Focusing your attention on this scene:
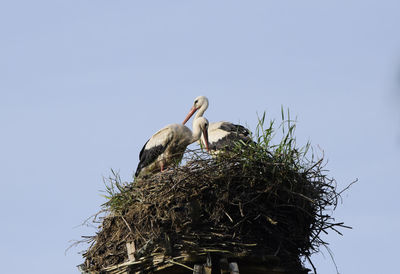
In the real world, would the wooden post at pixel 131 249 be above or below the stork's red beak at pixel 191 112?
below

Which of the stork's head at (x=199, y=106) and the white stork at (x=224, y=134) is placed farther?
the stork's head at (x=199, y=106)

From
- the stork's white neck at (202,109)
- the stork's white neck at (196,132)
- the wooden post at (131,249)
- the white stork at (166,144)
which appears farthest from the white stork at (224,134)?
the wooden post at (131,249)

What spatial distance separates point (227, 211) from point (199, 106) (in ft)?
13.2

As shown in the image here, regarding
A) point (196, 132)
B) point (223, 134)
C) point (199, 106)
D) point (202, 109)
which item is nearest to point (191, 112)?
point (199, 106)

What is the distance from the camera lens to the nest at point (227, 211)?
559 centimetres

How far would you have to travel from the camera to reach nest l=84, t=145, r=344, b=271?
559 cm

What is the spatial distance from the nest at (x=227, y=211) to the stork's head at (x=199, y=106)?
322 centimetres

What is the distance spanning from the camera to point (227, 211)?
5.80 metres

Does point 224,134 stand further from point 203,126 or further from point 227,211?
point 227,211

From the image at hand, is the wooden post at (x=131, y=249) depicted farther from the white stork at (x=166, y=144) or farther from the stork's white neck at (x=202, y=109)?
the stork's white neck at (x=202, y=109)

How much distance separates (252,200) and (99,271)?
5.06 feet

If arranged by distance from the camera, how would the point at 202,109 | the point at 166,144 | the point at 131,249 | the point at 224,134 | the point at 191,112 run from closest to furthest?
1. the point at 131,249
2. the point at 224,134
3. the point at 166,144
4. the point at 202,109
5. the point at 191,112

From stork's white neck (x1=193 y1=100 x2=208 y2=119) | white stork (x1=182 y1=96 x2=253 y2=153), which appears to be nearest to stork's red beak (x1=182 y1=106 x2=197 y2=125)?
stork's white neck (x1=193 y1=100 x2=208 y2=119)

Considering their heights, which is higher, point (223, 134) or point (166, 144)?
point (166, 144)
